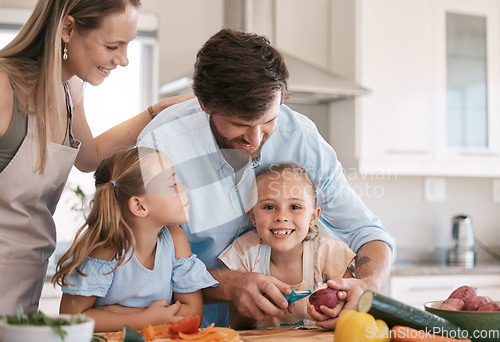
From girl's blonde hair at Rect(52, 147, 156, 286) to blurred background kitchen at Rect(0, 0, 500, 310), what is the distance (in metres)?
1.24

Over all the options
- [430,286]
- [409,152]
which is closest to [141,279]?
[430,286]

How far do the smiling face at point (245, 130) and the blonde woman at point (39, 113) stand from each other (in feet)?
0.87

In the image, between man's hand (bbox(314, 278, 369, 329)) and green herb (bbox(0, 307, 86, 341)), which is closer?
green herb (bbox(0, 307, 86, 341))

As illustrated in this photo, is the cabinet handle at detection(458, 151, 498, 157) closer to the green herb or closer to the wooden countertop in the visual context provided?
the wooden countertop

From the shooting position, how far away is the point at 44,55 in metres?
1.19

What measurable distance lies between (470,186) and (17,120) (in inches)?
107

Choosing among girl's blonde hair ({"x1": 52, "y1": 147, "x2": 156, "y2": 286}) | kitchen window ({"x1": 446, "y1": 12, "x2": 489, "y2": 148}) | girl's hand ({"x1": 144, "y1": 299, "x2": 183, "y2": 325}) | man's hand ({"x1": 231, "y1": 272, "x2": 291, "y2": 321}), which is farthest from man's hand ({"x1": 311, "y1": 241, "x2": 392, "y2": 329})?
kitchen window ({"x1": 446, "y1": 12, "x2": 489, "y2": 148})

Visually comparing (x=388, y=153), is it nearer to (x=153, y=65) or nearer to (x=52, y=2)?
(x=153, y=65)

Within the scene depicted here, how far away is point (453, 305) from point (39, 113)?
0.87m

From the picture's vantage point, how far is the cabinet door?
2.73 meters

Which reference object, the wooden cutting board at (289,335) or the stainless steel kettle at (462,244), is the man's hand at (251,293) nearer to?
the wooden cutting board at (289,335)

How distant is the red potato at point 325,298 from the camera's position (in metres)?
1.08

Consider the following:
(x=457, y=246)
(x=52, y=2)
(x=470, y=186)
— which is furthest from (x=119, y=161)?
(x=470, y=186)

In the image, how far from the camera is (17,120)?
118 cm
